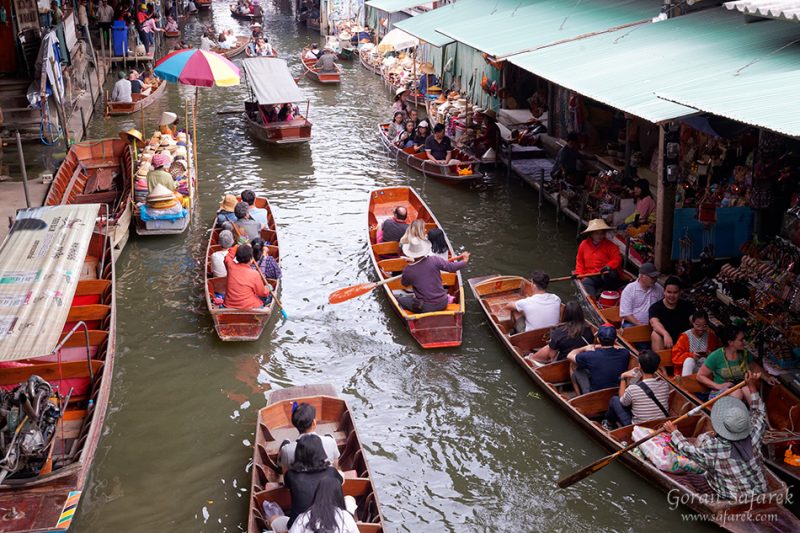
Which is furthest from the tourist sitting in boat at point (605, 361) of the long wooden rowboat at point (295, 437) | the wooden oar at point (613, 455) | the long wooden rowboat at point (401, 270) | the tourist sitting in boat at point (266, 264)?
the tourist sitting in boat at point (266, 264)

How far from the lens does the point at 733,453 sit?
22.6ft

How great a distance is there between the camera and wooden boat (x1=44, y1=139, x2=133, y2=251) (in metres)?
13.4

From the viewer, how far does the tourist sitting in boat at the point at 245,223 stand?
12344mm

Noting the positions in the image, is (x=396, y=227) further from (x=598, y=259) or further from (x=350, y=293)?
(x=598, y=259)

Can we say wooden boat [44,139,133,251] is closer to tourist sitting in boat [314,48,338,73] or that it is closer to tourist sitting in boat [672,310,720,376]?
tourist sitting in boat [672,310,720,376]

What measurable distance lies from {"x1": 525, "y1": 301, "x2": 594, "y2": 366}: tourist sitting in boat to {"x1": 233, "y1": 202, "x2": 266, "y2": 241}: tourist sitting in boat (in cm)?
519

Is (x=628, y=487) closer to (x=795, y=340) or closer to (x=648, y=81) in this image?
(x=795, y=340)

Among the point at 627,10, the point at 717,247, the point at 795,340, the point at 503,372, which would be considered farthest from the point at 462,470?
the point at 627,10

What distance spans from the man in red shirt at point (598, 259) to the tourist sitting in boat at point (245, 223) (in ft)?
16.4

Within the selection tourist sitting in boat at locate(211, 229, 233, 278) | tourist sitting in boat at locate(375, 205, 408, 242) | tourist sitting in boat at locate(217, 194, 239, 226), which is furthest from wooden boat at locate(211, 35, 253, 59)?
tourist sitting in boat at locate(211, 229, 233, 278)

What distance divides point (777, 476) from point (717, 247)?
4522 millimetres

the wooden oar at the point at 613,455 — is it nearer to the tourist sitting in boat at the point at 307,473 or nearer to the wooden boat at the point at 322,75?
the tourist sitting in boat at the point at 307,473

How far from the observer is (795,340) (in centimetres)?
864

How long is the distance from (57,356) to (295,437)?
10.3ft
